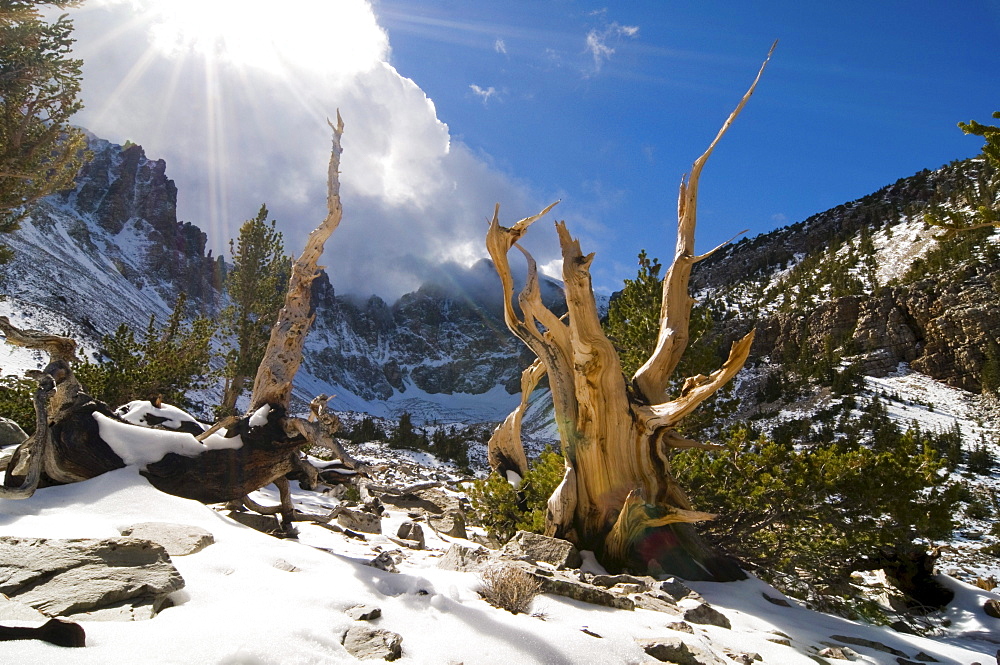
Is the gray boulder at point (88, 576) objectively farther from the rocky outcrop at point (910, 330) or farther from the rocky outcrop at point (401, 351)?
the rocky outcrop at point (401, 351)

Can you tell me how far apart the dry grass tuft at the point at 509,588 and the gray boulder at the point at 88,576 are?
158cm

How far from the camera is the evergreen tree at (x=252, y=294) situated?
19.1 meters

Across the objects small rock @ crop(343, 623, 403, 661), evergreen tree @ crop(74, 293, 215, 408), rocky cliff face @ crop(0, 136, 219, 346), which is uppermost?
rocky cliff face @ crop(0, 136, 219, 346)

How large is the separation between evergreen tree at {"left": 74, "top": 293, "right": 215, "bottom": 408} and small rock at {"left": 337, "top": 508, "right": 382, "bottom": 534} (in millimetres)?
6776

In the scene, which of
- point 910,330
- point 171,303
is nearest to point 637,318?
point 910,330

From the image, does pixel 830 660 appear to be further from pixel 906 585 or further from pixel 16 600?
pixel 906 585

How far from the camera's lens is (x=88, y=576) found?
83.9 inches

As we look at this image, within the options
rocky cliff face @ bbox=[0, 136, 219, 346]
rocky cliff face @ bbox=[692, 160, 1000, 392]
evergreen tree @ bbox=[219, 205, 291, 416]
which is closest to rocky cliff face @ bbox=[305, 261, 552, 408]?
rocky cliff face @ bbox=[0, 136, 219, 346]

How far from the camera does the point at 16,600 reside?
6.18 feet

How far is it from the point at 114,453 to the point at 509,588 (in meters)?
3.33

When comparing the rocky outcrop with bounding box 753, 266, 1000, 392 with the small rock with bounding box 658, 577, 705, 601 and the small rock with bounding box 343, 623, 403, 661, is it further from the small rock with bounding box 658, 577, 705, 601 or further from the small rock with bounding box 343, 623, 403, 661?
the small rock with bounding box 343, 623, 403, 661

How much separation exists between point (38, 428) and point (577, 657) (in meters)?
4.01

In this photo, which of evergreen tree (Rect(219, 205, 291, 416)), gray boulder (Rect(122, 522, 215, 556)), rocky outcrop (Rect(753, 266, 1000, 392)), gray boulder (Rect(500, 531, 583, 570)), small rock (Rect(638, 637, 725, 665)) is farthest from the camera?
rocky outcrop (Rect(753, 266, 1000, 392))

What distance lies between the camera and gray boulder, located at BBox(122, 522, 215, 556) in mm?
2824
